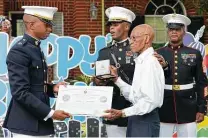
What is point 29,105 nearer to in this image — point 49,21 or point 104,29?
point 49,21

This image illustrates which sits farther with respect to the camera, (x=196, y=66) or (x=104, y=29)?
(x=104, y=29)

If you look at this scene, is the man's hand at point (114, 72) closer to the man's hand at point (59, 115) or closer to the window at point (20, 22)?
the man's hand at point (59, 115)

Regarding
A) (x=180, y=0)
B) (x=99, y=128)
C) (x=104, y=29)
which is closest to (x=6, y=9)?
(x=104, y=29)

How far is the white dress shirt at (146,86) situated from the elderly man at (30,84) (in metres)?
0.60

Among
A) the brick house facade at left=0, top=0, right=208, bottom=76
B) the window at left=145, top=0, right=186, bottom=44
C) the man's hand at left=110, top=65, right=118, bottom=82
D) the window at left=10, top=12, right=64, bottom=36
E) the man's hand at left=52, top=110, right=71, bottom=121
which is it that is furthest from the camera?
the window at left=145, top=0, right=186, bottom=44

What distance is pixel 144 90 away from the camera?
394 centimetres

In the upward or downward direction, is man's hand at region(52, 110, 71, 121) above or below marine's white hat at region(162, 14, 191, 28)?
below

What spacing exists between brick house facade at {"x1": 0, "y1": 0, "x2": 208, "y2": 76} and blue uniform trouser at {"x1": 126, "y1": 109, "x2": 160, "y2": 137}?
647 centimetres

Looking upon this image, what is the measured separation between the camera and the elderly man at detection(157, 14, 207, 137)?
5.38 meters

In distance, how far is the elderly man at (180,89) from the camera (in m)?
5.38

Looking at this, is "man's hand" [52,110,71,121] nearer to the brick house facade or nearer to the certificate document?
the certificate document

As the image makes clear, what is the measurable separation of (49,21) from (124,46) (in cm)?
116

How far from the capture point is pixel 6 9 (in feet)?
35.7

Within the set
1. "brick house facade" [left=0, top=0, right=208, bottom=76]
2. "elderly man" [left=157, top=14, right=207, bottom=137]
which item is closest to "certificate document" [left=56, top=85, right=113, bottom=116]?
"elderly man" [left=157, top=14, right=207, bottom=137]
